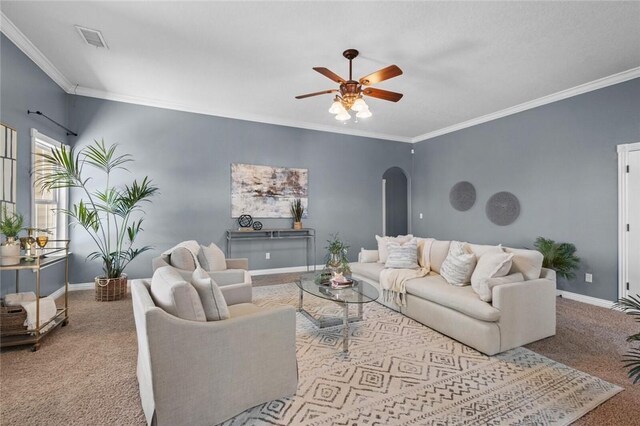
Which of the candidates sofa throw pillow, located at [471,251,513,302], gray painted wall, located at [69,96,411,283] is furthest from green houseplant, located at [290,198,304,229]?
sofa throw pillow, located at [471,251,513,302]

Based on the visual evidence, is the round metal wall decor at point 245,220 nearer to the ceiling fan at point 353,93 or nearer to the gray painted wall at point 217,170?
the gray painted wall at point 217,170

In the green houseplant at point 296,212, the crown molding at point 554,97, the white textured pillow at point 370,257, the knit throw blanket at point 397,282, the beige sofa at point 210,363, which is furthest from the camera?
the green houseplant at point 296,212

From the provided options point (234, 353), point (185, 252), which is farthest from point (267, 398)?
point (185, 252)

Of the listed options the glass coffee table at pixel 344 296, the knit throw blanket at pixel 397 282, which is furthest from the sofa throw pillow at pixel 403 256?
the glass coffee table at pixel 344 296

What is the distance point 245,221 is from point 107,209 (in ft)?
6.81

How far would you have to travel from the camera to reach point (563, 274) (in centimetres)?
420

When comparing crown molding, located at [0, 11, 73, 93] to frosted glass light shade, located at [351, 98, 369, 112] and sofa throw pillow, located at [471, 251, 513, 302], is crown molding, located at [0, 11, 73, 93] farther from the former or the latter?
sofa throw pillow, located at [471, 251, 513, 302]

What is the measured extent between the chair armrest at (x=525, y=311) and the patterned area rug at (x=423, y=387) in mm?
158

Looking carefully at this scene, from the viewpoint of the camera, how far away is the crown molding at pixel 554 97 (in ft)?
12.3

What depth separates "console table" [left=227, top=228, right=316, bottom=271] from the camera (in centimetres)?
529

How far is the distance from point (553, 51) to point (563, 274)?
2.96 m

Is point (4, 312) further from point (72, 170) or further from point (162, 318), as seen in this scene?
point (162, 318)

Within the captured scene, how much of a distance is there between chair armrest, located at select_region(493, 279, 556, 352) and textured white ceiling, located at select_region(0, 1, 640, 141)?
244cm

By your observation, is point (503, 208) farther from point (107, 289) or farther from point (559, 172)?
point (107, 289)
